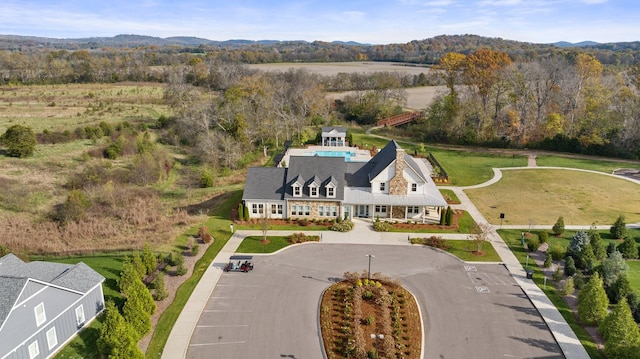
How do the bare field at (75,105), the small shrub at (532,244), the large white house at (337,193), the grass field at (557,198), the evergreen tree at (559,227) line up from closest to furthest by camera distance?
the small shrub at (532,244), the evergreen tree at (559,227), the large white house at (337,193), the grass field at (557,198), the bare field at (75,105)

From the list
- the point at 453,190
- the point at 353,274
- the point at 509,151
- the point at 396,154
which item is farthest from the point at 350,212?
the point at 509,151

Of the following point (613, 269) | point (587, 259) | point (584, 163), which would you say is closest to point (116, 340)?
point (613, 269)

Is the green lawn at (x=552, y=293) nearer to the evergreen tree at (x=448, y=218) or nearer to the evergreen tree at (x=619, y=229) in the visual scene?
the evergreen tree at (x=448, y=218)

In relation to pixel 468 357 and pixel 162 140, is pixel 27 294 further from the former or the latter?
pixel 162 140

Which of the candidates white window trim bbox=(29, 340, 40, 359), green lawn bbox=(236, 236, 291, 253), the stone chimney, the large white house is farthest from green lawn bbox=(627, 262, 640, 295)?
white window trim bbox=(29, 340, 40, 359)

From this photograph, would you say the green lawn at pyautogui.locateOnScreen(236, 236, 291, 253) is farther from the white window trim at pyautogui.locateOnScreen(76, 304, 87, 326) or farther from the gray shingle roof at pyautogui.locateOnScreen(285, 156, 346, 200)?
the white window trim at pyautogui.locateOnScreen(76, 304, 87, 326)

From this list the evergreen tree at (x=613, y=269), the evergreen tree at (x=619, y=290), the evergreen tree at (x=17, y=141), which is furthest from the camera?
the evergreen tree at (x=17, y=141)

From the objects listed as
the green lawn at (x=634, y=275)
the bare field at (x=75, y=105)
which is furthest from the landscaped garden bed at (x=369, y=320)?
the bare field at (x=75, y=105)
